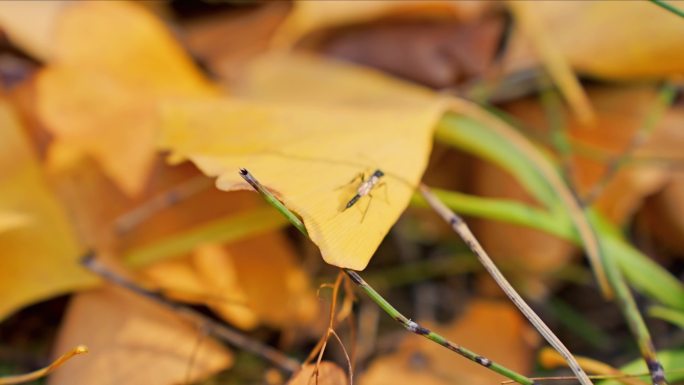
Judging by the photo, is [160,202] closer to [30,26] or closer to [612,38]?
[30,26]

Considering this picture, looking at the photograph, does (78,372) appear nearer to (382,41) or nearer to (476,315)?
(476,315)

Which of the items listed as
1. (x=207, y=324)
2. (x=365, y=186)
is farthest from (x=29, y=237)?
(x=365, y=186)

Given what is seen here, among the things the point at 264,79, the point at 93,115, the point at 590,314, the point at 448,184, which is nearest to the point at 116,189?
the point at 93,115

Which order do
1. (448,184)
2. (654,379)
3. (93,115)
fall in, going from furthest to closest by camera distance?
(448,184), (93,115), (654,379)

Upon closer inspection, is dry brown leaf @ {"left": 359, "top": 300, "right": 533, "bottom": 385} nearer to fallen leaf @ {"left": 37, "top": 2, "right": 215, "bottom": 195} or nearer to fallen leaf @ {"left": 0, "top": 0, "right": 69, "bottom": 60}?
fallen leaf @ {"left": 37, "top": 2, "right": 215, "bottom": 195}

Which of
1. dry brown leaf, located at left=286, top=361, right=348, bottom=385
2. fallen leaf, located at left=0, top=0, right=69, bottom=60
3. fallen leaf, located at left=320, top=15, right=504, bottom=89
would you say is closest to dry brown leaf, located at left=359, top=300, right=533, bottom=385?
dry brown leaf, located at left=286, top=361, right=348, bottom=385
